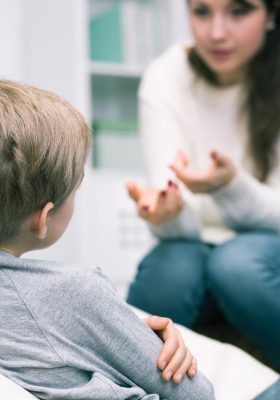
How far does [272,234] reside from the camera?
150cm

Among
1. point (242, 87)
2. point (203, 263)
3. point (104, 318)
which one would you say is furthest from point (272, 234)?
point (104, 318)

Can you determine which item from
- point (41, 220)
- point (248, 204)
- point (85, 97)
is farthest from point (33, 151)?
point (85, 97)

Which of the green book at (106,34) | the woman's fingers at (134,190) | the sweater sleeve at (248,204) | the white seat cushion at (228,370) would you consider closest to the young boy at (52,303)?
the white seat cushion at (228,370)

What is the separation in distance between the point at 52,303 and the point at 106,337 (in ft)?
0.23

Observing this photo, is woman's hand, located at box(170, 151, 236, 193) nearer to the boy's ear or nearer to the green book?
the boy's ear

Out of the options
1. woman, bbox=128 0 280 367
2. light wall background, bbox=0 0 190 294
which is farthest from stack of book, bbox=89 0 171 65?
woman, bbox=128 0 280 367

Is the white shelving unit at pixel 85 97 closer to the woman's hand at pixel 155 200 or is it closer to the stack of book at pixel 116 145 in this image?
the stack of book at pixel 116 145

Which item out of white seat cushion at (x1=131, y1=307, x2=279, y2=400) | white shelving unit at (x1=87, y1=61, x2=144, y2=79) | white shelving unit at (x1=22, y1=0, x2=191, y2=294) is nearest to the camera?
white seat cushion at (x1=131, y1=307, x2=279, y2=400)

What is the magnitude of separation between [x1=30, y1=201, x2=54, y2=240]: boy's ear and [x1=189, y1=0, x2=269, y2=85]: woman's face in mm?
842

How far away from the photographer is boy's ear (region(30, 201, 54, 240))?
2.61ft

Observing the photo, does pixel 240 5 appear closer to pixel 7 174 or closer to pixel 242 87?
pixel 242 87

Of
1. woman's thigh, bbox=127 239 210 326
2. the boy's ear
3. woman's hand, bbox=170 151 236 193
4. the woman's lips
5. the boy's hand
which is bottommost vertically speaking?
woman's thigh, bbox=127 239 210 326

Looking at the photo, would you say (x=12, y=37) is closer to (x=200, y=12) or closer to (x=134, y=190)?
(x=200, y=12)

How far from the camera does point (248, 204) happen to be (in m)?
1.44
